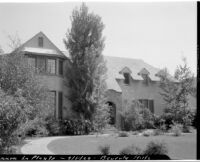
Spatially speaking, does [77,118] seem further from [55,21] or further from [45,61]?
[55,21]

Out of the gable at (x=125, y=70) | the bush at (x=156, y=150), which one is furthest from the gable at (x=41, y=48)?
the bush at (x=156, y=150)

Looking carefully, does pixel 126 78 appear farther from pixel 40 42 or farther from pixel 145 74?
pixel 40 42

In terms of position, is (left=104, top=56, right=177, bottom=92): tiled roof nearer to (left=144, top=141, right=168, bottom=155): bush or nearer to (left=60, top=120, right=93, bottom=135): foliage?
(left=60, top=120, right=93, bottom=135): foliage

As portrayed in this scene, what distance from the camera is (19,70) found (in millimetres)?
15953

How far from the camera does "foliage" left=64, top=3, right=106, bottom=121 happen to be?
79.7ft

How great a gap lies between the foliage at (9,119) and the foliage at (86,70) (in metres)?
11.2

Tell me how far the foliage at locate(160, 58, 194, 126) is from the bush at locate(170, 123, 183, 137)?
59 cm

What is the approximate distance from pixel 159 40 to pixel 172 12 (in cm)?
190

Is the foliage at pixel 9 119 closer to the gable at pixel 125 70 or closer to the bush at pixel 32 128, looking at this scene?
the bush at pixel 32 128

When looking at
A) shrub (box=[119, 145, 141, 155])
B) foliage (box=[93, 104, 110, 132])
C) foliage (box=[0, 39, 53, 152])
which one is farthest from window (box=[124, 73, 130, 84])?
shrub (box=[119, 145, 141, 155])

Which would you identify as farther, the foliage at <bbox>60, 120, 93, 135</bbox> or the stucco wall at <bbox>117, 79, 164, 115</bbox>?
the stucco wall at <bbox>117, 79, 164, 115</bbox>

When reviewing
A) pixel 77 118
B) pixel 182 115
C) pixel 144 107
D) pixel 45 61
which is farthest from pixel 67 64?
pixel 182 115

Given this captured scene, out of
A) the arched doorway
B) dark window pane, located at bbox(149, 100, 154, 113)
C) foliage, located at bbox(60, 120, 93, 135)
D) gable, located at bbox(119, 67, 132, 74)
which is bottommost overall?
foliage, located at bbox(60, 120, 93, 135)

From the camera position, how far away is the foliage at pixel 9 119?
12508 mm
